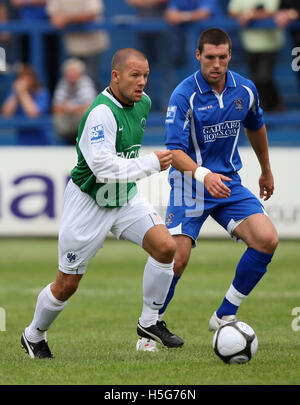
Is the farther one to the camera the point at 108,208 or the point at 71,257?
the point at 108,208

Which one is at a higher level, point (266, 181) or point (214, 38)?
point (214, 38)

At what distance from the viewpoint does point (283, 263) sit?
1187 centimetres

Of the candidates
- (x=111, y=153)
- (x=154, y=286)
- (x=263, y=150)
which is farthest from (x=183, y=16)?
(x=111, y=153)

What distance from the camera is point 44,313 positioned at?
6.54 metres

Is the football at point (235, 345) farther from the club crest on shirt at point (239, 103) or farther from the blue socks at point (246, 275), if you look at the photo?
the club crest on shirt at point (239, 103)

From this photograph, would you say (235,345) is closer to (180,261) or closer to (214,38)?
(180,261)

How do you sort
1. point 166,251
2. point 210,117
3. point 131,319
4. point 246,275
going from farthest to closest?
1. point 131,319
2. point 210,117
3. point 246,275
4. point 166,251

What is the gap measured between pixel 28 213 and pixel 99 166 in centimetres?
783

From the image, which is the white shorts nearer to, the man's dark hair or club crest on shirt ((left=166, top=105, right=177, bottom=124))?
club crest on shirt ((left=166, top=105, right=177, bottom=124))

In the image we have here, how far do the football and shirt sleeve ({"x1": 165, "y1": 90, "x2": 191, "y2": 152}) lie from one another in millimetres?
1521

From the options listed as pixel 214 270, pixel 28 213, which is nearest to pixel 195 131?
pixel 214 270

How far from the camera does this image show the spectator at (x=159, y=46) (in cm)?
1534

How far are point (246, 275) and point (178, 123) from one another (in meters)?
1.25

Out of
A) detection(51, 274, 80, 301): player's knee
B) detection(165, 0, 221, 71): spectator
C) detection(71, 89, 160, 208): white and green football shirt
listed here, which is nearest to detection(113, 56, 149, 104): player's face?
detection(71, 89, 160, 208): white and green football shirt
